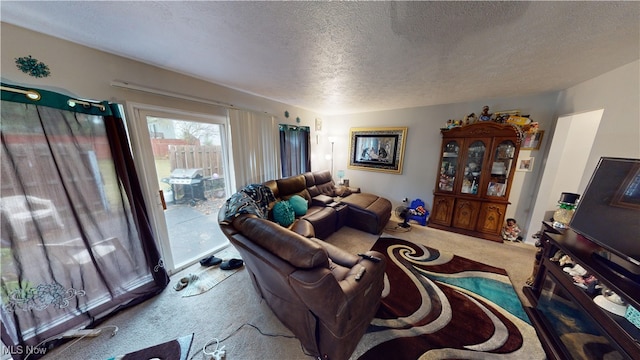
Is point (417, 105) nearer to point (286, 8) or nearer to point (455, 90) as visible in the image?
point (455, 90)

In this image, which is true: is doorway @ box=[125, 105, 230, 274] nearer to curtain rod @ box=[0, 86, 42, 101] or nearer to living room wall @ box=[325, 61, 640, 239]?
curtain rod @ box=[0, 86, 42, 101]

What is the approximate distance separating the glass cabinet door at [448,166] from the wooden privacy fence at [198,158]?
375cm

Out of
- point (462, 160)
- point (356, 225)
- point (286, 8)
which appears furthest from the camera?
point (356, 225)

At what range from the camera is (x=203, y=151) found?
7.89 ft

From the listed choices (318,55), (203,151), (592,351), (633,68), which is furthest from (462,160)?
(203,151)

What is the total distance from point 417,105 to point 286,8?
10.0ft

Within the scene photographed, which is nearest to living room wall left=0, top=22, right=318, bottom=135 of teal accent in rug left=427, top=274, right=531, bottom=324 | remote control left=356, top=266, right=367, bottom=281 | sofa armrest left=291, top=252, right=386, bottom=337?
sofa armrest left=291, top=252, right=386, bottom=337

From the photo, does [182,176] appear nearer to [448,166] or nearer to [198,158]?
[198,158]

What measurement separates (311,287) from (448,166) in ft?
11.1

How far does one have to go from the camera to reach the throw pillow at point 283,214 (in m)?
2.57

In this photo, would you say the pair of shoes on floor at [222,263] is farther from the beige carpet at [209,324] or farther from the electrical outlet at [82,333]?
the electrical outlet at [82,333]

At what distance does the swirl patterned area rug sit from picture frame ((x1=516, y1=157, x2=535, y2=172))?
171cm

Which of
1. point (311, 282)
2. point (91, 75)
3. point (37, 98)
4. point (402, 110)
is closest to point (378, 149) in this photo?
point (402, 110)

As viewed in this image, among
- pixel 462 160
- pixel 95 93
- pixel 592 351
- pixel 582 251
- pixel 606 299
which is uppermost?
pixel 95 93
